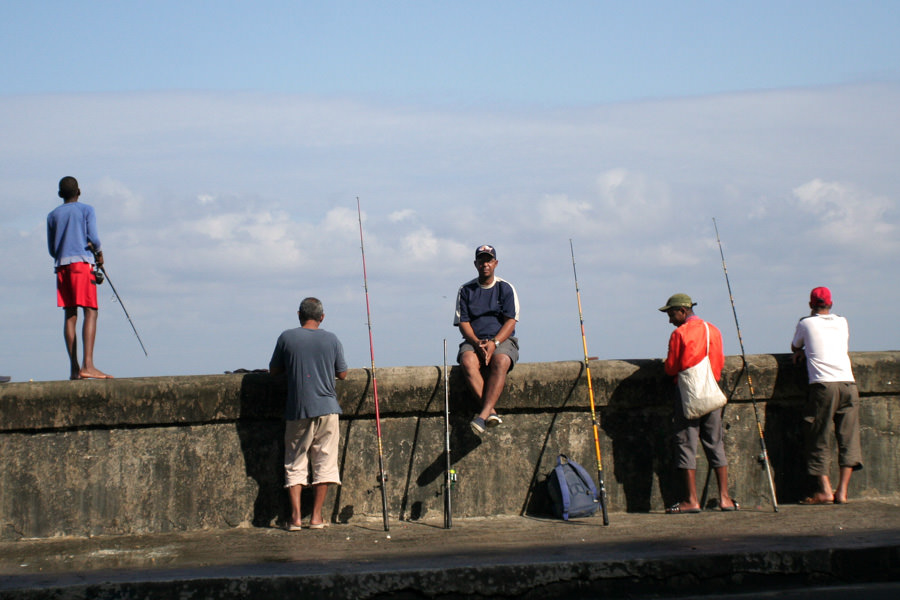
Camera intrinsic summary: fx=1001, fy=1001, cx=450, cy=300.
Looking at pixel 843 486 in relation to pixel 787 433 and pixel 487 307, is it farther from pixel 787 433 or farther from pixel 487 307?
pixel 487 307

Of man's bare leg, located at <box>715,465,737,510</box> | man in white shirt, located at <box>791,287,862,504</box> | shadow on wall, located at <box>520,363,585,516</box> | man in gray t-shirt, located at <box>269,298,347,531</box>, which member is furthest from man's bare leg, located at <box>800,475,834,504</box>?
man in gray t-shirt, located at <box>269,298,347,531</box>

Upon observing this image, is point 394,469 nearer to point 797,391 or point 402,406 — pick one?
point 402,406

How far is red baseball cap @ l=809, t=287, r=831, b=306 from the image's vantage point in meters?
7.44

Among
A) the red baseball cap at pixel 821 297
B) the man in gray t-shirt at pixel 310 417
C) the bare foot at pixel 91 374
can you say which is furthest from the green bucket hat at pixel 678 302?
the bare foot at pixel 91 374

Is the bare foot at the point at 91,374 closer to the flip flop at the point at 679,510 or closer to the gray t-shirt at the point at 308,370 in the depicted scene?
the gray t-shirt at the point at 308,370

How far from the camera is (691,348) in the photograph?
273 inches

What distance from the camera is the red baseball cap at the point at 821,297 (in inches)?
293

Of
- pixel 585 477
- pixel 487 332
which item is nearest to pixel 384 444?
pixel 487 332

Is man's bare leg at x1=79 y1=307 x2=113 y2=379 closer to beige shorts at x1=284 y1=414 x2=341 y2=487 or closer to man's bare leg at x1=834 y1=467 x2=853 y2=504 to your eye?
beige shorts at x1=284 y1=414 x2=341 y2=487

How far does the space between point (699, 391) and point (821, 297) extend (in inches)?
53.4

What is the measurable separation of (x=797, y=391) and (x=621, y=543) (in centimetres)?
242

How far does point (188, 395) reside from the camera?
6.72 m

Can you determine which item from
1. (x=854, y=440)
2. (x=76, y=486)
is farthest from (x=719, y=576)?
(x=76, y=486)

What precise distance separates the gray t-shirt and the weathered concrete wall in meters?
0.28
